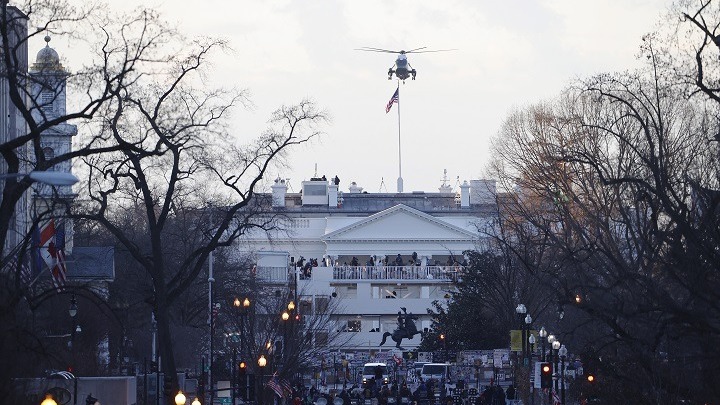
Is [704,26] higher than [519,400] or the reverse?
higher

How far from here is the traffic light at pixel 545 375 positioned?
4392 centimetres

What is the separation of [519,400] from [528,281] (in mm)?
8887

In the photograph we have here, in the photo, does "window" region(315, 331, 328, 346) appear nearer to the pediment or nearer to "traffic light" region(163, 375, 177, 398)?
"traffic light" region(163, 375, 177, 398)

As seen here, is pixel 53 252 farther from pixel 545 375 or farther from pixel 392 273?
pixel 392 273

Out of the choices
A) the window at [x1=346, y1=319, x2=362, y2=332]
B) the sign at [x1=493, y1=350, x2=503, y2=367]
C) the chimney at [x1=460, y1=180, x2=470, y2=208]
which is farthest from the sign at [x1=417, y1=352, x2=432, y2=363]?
the chimney at [x1=460, y1=180, x2=470, y2=208]

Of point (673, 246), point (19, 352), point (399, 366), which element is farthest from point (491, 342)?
point (19, 352)

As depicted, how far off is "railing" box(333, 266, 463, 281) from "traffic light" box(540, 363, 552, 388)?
235 feet

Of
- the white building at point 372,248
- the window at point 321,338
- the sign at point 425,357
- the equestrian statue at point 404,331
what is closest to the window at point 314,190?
the white building at point 372,248

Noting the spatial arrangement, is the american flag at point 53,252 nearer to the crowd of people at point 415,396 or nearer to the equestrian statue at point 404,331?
the crowd of people at point 415,396

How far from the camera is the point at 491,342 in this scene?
77.1 m

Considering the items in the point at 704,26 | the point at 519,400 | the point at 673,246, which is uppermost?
the point at 704,26

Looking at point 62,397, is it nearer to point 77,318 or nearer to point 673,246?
point 673,246

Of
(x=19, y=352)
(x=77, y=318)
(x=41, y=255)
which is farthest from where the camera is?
(x=77, y=318)

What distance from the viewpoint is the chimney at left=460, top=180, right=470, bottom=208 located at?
461 ft
